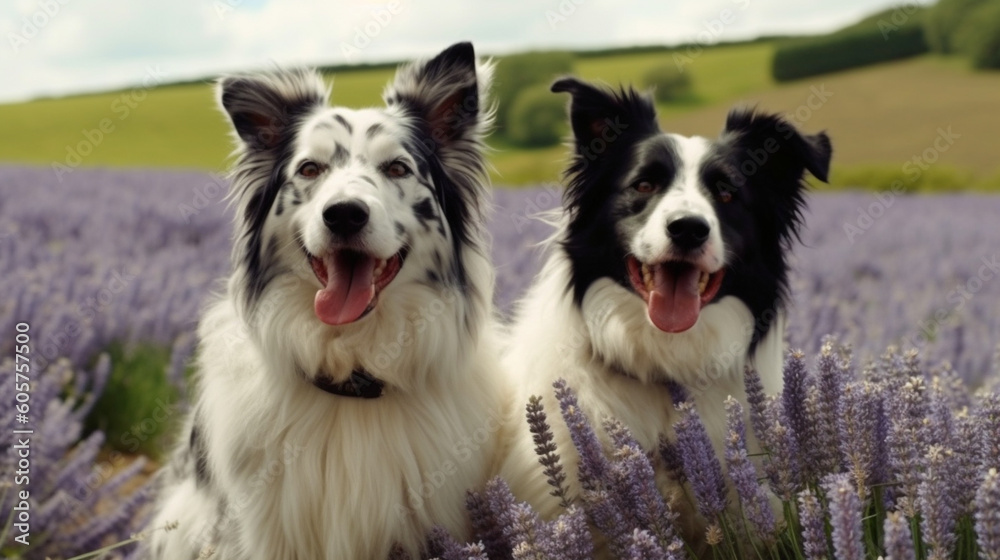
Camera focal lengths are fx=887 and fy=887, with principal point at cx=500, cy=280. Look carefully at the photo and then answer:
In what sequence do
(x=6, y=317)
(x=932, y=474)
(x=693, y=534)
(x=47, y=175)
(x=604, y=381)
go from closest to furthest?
(x=932, y=474)
(x=693, y=534)
(x=604, y=381)
(x=6, y=317)
(x=47, y=175)

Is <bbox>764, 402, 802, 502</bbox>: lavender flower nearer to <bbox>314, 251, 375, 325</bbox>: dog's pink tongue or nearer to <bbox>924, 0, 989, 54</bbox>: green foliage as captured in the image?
<bbox>314, 251, 375, 325</bbox>: dog's pink tongue

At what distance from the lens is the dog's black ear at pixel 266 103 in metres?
2.90

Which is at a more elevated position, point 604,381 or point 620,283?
point 620,283

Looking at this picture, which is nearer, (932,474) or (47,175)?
(932,474)

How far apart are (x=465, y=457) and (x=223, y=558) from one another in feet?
2.69

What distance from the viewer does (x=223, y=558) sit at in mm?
2758

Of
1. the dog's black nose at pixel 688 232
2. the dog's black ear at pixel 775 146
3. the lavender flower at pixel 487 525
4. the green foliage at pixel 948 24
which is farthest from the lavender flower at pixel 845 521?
the green foliage at pixel 948 24

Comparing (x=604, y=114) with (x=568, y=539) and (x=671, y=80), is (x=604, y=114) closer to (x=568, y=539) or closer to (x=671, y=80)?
(x=568, y=539)

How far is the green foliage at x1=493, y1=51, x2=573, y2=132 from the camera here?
20391 millimetres

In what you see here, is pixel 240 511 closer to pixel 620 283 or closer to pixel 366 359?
pixel 366 359

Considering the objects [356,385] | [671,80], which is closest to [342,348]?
[356,385]

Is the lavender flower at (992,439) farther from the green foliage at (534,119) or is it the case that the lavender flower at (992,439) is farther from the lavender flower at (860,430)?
the green foliage at (534,119)

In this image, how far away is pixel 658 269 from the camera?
2789mm

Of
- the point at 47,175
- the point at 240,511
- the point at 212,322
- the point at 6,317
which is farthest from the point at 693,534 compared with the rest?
the point at 47,175
